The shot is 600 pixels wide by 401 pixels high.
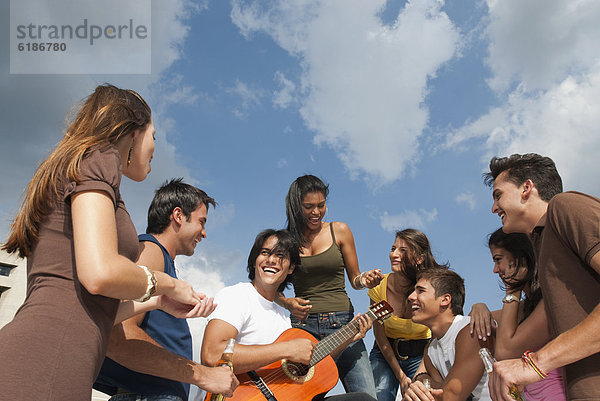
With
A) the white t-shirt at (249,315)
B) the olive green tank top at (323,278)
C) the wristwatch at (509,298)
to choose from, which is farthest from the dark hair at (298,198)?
the wristwatch at (509,298)

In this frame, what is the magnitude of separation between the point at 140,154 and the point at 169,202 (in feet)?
5.50

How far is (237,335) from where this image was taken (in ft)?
14.2

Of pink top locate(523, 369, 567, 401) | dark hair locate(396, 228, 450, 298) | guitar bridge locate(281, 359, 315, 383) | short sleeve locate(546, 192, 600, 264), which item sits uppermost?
dark hair locate(396, 228, 450, 298)

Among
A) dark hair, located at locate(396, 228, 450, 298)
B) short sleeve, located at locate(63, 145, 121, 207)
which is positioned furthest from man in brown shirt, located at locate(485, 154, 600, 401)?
dark hair, located at locate(396, 228, 450, 298)

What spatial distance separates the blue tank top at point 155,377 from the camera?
2818 millimetres

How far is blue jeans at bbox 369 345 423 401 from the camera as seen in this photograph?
531 cm

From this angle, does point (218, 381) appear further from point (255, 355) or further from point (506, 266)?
point (506, 266)

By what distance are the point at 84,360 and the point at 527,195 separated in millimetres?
3205

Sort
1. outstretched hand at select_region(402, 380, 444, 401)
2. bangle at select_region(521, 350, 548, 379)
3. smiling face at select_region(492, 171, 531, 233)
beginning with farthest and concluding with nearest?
outstretched hand at select_region(402, 380, 444, 401), smiling face at select_region(492, 171, 531, 233), bangle at select_region(521, 350, 548, 379)

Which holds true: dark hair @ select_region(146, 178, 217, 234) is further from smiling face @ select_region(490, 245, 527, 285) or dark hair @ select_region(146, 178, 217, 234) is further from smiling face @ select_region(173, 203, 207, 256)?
smiling face @ select_region(490, 245, 527, 285)

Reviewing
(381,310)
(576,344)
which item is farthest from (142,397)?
(381,310)

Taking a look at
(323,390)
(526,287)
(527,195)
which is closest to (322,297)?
(323,390)

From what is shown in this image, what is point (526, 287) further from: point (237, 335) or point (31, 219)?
point (31, 219)

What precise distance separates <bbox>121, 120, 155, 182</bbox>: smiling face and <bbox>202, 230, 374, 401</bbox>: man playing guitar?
7.24 feet
